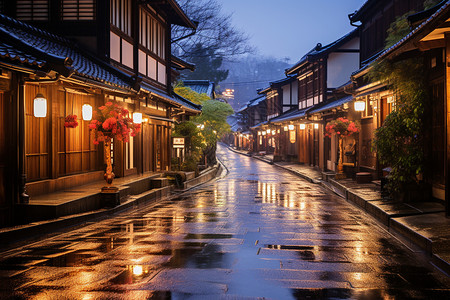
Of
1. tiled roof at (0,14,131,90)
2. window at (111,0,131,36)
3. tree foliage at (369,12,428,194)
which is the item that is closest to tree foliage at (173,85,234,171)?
window at (111,0,131,36)

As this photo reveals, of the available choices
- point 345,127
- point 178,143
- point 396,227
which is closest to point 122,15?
point 178,143

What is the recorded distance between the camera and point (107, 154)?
Result: 583 inches

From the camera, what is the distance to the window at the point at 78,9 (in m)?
17.5

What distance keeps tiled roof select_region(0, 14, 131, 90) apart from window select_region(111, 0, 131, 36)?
2235 mm

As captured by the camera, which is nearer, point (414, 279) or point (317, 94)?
point (414, 279)

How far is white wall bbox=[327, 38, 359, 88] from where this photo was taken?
1356 inches

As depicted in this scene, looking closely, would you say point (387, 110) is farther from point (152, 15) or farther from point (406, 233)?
point (152, 15)

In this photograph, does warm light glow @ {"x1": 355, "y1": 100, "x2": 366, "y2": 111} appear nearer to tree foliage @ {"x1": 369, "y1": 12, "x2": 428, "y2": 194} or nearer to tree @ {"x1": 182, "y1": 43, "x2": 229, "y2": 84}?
tree foliage @ {"x1": 369, "y1": 12, "x2": 428, "y2": 194}

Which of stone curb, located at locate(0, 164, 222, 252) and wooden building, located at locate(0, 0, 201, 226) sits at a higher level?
wooden building, located at locate(0, 0, 201, 226)

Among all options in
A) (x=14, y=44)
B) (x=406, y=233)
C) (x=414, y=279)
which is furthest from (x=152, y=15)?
(x=414, y=279)

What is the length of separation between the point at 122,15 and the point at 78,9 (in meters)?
2.24

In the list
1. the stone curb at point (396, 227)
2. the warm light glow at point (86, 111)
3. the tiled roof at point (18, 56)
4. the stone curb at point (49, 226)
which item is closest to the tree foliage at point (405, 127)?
the stone curb at point (396, 227)

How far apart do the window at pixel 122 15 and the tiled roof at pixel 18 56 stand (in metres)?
7.72

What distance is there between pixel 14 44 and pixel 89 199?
4769mm
